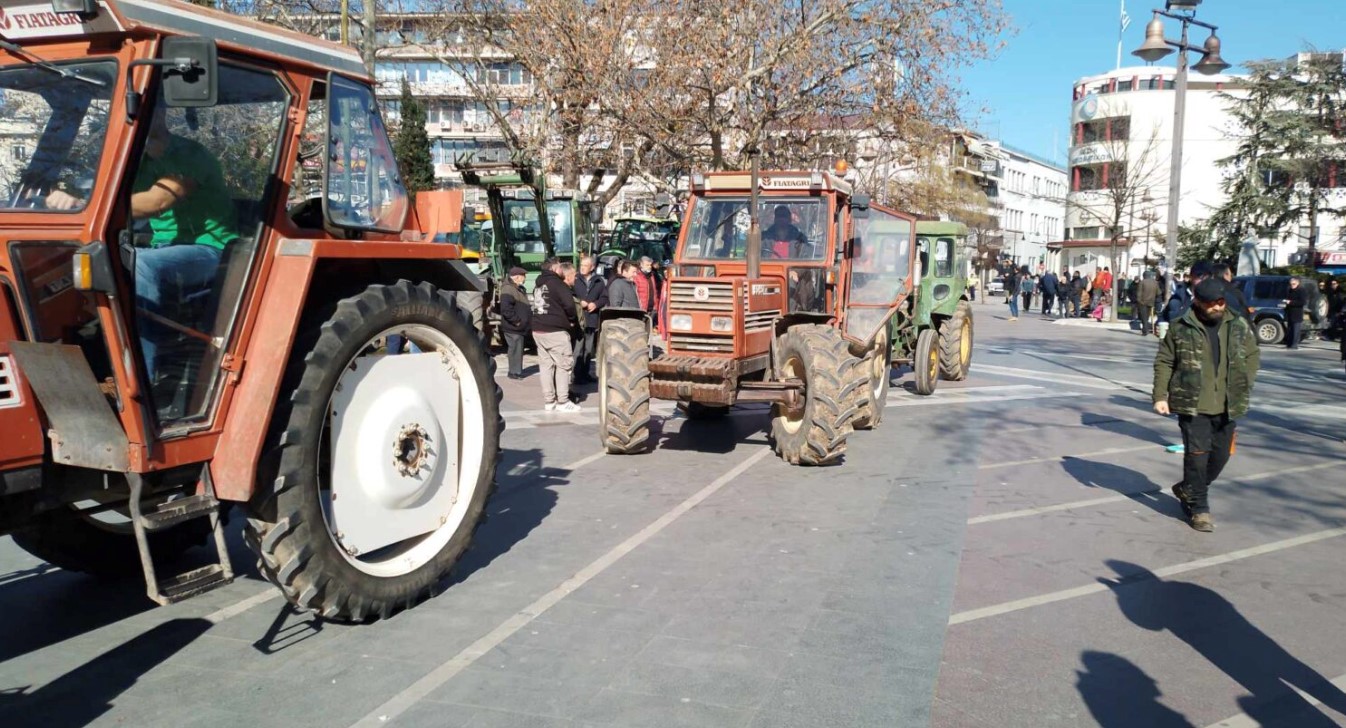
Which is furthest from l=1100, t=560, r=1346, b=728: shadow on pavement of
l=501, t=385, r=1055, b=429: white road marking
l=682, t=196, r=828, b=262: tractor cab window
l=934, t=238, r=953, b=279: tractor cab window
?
l=934, t=238, r=953, b=279: tractor cab window

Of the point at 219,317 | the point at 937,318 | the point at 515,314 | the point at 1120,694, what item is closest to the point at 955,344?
the point at 937,318

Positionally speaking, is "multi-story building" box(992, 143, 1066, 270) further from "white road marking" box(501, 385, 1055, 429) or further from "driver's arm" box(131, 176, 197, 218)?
"driver's arm" box(131, 176, 197, 218)

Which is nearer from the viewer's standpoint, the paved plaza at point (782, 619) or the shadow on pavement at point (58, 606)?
the paved plaza at point (782, 619)

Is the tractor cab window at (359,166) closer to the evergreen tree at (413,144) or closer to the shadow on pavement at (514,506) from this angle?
the shadow on pavement at (514,506)

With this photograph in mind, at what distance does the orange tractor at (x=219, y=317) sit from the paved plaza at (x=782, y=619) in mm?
495

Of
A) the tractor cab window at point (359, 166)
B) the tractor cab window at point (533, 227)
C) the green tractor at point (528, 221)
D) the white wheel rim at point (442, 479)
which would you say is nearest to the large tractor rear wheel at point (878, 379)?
the white wheel rim at point (442, 479)

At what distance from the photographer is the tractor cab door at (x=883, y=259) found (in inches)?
523

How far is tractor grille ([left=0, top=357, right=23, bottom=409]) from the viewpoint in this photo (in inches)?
146

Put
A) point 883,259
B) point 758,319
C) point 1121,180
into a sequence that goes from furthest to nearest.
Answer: point 1121,180 < point 883,259 < point 758,319

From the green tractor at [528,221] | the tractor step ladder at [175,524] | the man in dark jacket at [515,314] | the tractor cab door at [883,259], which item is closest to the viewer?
the tractor step ladder at [175,524]

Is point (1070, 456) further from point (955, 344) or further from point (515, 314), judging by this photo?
point (515, 314)

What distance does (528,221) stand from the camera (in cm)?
1950

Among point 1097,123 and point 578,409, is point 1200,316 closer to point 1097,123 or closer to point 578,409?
point 578,409

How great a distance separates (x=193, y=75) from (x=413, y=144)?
36050mm
